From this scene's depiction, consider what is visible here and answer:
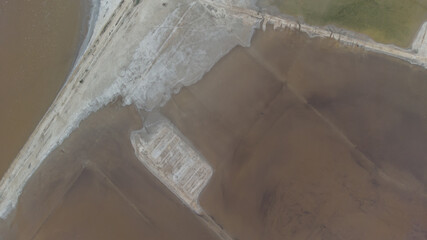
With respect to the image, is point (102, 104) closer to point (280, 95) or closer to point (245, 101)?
point (245, 101)

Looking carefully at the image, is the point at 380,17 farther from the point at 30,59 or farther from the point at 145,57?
the point at 30,59

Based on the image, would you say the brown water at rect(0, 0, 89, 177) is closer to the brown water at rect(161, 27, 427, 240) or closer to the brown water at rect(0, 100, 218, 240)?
the brown water at rect(0, 100, 218, 240)

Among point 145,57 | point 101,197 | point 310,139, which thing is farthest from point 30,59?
point 310,139

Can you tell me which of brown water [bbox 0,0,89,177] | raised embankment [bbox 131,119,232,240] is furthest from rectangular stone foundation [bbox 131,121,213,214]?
brown water [bbox 0,0,89,177]

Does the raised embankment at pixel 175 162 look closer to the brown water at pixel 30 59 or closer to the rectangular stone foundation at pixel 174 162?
the rectangular stone foundation at pixel 174 162

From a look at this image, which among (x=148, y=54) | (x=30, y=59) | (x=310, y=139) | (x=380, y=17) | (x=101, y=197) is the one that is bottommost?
(x=101, y=197)

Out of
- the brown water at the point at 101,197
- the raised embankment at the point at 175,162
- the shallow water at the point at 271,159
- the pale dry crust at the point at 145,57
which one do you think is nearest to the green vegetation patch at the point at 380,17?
the shallow water at the point at 271,159

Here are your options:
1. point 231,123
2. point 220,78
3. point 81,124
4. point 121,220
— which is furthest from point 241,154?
point 81,124
